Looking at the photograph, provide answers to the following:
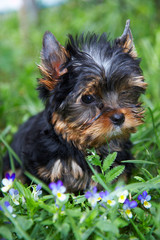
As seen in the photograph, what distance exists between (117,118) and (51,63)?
943 mm

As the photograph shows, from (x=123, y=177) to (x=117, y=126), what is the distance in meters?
0.82

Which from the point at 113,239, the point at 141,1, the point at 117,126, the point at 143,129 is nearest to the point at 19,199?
the point at 113,239

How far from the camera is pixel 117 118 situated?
262cm

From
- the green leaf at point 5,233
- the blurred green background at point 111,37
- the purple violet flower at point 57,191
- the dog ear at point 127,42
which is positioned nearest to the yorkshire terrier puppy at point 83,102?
the dog ear at point 127,42

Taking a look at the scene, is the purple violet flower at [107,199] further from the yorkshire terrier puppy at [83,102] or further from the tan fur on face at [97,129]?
the tan fur on face at [97,129]

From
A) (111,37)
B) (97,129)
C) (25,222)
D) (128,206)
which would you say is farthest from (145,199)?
(111,37)

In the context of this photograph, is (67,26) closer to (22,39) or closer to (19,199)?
(22,39)

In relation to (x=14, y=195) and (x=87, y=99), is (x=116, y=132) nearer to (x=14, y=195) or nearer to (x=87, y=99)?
(x=87, y=99)

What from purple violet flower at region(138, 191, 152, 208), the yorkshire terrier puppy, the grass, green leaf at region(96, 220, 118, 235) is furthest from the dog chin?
green leaf at region(96, 220, 118, 235)

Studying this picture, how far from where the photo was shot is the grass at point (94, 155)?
2.05m

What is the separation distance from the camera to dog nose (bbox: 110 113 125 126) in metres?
2.62

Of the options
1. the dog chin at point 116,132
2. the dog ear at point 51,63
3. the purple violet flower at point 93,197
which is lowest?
the purple violet flower at point 93,197

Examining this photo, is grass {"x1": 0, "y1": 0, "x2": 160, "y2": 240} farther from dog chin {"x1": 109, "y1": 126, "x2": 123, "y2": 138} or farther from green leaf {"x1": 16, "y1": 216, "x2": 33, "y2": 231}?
dog chin {"x1": 109, "y1": 126, "x2": 123, "y2": 138}

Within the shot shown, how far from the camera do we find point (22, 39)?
1029 cm
